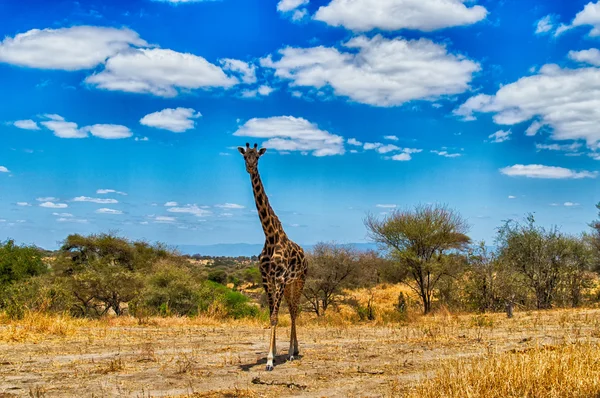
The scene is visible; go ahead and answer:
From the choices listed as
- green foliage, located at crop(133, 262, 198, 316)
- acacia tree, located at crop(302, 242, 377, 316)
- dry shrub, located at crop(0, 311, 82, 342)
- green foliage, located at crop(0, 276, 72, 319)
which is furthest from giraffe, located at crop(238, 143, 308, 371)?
acacia tree, located at crop(302, 242, 377, 316)

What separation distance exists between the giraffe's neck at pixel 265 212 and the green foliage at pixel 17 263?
21.1 meters

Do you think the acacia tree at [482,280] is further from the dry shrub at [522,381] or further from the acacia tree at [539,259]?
the dry shrub at [522,381]

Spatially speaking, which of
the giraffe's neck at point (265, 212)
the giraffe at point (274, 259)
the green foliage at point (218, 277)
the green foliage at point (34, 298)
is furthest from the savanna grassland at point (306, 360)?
the green foliage at point (218, 277)

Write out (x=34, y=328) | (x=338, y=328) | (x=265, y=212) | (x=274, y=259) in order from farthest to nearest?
1. (x=338, y=328)
2. (x=34, y=328)
3. (x=265, y=212)
4. (x=274, y=259)

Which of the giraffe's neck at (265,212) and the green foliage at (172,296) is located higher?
the giraffe's neck at (265,212)

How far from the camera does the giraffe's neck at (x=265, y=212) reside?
11.4 metres

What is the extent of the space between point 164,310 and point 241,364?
15999mm

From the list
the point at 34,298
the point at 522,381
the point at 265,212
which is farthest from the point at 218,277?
the point at 522,381

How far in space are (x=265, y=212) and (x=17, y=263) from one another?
73.8 ft

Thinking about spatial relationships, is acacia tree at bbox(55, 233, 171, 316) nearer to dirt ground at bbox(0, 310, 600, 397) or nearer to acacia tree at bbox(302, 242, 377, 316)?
acacia tree at bbox(302, 242, 377, 316)

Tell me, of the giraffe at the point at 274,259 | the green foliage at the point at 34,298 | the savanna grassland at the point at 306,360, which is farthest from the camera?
the green foliage at the point at 34,298

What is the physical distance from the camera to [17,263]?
28.9 metres

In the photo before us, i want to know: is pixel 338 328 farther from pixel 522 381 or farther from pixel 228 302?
pixel 228 302

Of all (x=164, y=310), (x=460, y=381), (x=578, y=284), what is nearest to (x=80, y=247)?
(x=164, y=310)
